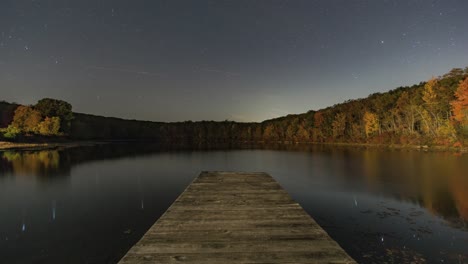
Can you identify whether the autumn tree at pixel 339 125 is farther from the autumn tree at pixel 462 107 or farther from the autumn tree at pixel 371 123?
the autumn tree at pixel 462 107

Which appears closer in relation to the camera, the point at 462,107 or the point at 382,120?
the point at 462,107

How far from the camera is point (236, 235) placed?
18.5 feet

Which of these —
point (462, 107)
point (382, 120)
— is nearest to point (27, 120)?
point (382, 120)

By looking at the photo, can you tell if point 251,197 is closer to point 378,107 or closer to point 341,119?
point 378,107

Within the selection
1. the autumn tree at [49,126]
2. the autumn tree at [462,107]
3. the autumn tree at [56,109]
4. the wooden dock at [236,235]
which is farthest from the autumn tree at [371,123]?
the autumn tree at [56,109]

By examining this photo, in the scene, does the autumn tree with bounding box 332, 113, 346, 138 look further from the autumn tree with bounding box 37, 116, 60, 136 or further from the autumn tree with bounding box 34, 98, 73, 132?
the autumn tree with bounding box 34, 98, 73, 132

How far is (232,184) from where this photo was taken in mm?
12336

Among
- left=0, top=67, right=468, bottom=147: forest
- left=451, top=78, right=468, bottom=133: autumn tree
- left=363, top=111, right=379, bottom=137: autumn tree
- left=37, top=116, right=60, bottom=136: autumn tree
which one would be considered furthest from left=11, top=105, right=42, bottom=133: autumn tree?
left=451, top=78, right=468, bottom=133: autumn tree

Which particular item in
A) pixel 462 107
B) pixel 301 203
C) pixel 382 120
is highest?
pixel 462 107

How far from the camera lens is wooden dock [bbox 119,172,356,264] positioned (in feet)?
14.9

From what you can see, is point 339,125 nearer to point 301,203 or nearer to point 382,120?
point 382,120

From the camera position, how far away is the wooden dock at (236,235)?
453 cm

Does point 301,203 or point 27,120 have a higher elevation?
point 27,120

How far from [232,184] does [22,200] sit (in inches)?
486
